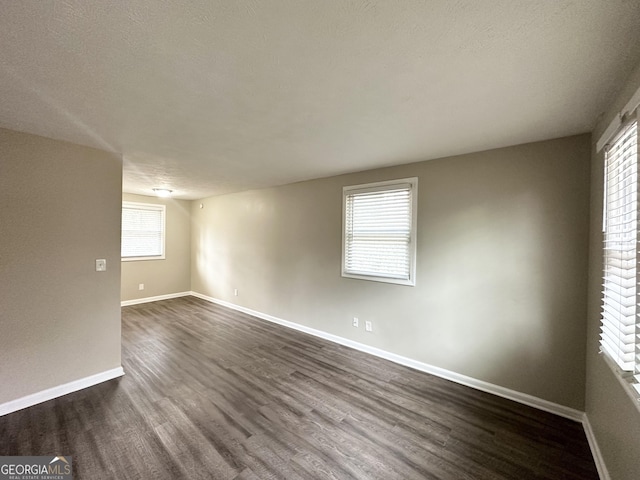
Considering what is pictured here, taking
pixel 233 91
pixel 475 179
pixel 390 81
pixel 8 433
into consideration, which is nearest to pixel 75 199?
pixel 8 433

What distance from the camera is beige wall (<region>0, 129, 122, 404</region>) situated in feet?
7.32

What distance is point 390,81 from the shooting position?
4.92 ft

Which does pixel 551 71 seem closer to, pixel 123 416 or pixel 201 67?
pixel 201 67

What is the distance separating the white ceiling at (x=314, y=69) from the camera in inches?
41.5

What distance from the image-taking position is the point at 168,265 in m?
6.13

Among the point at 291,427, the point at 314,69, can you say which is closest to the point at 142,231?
the point at 291,427

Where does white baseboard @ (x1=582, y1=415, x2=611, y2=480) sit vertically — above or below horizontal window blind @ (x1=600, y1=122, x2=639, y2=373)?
below

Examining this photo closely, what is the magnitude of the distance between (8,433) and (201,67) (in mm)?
2999

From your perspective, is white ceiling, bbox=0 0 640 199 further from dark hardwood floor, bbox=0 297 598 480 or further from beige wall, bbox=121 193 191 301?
beige wall, bbox=121 193 191 301

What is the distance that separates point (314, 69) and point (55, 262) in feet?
9.61

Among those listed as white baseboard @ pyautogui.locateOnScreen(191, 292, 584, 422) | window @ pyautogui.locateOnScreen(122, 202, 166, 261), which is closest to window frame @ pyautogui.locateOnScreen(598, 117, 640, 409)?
white baseboard @ pyautogui.locateOnScreen(191, 292, 584, 422)

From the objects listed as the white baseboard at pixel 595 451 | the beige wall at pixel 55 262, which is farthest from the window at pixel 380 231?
the beige wall at pixel 55 262

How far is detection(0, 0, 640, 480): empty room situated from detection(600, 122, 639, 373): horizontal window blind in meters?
0.02

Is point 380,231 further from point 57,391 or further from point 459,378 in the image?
point 57,391
